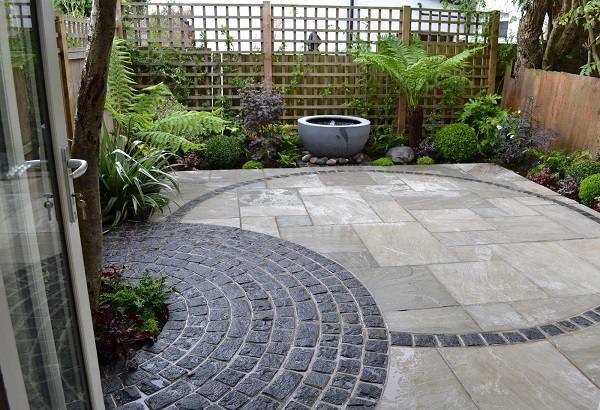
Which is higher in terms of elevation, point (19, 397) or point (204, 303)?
point (19, 397)

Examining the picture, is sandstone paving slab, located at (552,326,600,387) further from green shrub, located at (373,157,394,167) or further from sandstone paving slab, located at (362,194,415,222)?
green shrub, located at (373,157,394,167)

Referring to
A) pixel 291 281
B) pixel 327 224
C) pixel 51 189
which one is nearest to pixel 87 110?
pixel 51 189

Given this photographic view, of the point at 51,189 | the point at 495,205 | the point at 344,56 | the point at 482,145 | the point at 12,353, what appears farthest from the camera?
the point at 344,56

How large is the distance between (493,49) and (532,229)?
4.21m

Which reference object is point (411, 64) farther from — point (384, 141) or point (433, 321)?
point (433, 321)

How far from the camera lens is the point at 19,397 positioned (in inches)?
42.5

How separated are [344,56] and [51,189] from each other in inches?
259

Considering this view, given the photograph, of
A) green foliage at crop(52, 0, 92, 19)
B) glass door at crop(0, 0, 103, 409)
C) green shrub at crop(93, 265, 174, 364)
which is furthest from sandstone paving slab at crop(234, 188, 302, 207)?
glass door at crop(0, 0, 103, 409)

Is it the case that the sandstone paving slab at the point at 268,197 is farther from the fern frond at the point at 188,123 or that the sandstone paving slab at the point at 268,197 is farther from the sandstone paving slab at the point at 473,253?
the sandstone paving slab at the point at 473,253

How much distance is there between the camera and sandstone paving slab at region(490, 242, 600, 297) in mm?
3305

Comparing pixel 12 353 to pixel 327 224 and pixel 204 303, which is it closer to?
pixel 204 303

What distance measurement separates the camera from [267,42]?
7270mm

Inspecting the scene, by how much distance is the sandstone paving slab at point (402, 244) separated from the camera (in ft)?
12.2

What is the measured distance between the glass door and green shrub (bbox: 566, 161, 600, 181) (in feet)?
17.1
